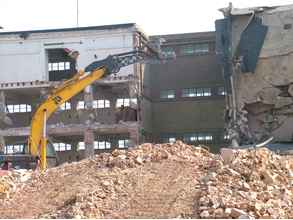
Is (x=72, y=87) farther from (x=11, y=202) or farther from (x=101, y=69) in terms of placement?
(x=11, y=202)

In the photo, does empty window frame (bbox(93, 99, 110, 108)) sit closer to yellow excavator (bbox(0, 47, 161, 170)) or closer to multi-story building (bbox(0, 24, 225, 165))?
multi-story building (bbox(0, 24, 225, 165))

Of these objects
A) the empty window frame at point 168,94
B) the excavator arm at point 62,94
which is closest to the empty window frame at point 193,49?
the empty window frame at point 168,94

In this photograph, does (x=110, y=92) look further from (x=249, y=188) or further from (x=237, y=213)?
(x=237, y=213)

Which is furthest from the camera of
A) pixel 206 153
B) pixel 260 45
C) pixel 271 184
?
pixel 260 45

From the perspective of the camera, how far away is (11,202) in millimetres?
14711

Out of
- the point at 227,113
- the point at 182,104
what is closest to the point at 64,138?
the point at 182,104

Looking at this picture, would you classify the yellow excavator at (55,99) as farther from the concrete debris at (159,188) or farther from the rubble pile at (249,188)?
the rubble pile at (249,188)

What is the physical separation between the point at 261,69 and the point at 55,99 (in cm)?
1331

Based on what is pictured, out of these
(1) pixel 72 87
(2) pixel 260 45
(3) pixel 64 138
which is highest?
(2) pixel 260 45

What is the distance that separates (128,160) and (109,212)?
3.34m

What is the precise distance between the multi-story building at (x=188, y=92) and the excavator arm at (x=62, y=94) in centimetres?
1293

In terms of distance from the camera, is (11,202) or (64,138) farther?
(64,138)

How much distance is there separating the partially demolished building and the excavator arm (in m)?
5.50

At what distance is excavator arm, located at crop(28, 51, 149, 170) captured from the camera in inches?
952
